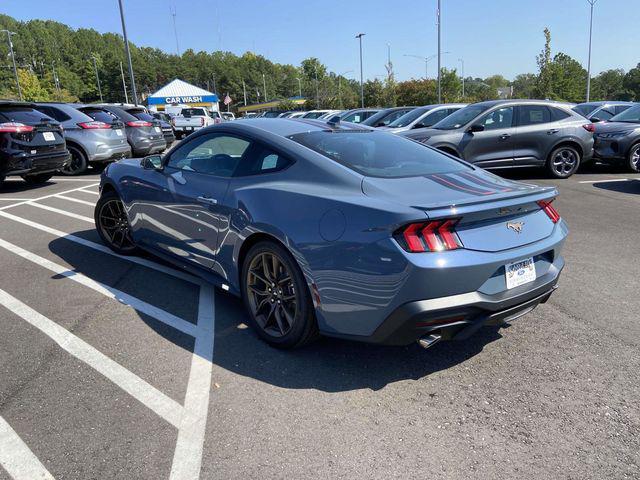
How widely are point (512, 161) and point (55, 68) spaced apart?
393ft

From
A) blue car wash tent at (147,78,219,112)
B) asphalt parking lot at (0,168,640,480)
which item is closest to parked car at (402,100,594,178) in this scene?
asphalt parking lot at (0,168,640,480)

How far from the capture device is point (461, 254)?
2.67 meters

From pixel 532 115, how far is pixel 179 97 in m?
51.8

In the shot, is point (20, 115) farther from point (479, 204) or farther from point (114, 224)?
point (479, 204)

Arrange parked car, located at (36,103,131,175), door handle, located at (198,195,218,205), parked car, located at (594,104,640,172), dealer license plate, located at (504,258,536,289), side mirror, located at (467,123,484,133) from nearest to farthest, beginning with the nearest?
dealer license plate, located at (504,258,536,289), door handle, located at (198,195,218,205), side mirror, located at (467,123,484,133), parked car, located at (594,104,640,172), parked car, located at (36,103,131,175)

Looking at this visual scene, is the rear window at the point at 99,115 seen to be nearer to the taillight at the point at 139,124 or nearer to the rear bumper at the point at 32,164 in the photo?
the taillight at the point at 139,124

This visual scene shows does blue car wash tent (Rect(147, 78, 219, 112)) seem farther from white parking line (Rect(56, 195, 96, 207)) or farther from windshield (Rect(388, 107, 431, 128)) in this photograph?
white parking line (Rect(56, 195, 96, 207))

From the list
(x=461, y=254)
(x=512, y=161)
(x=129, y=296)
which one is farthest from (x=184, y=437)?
(x=512, y=161)

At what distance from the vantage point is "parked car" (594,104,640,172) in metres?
11.1

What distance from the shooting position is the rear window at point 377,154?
11.1 ft

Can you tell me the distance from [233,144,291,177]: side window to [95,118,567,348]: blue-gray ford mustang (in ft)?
0.03

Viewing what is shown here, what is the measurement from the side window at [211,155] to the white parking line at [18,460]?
2141mm

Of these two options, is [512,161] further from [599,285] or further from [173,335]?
[173,335]

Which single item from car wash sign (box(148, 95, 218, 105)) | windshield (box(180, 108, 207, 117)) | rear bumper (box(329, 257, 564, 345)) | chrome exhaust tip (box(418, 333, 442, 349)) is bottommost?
chrome exhaust tip (box(418, 333, 442, 349))
